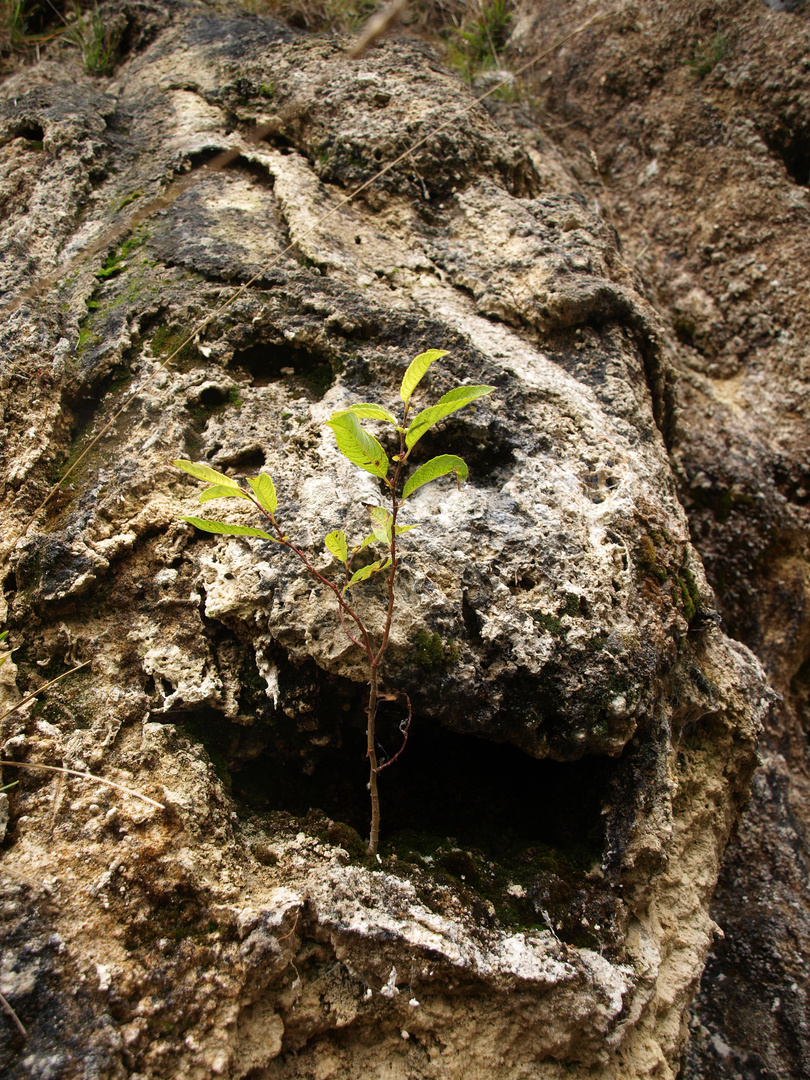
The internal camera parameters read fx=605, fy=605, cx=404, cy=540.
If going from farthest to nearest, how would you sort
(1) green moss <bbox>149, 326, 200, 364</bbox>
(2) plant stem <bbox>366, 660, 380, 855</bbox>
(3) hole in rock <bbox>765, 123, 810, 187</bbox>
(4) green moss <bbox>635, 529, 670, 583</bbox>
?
1. (3) hole in rock <bbox>765, 123, 810, 187</bbox>
2. (1) green moss <bbox>149, 326, 200, 364</bbox>
3. (4) green moss <bbox>635, 529, 670, 583</bbox>
4. (2) plant stem <bbox>366, 660, 380, 855</bbox>

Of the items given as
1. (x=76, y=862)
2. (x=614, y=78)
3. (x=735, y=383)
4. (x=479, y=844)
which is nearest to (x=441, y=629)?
(x=479, y=844)

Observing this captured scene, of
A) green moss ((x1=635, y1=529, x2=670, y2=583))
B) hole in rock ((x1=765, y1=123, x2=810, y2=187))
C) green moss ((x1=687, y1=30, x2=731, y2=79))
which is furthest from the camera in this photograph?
green moss ((x1=687, y1=30, x2=731, y2=79))

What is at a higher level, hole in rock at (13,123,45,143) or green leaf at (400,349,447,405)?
hole in rock at (13,123,45,143)

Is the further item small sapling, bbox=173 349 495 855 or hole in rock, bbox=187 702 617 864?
hole in rock, bbox=187 702 617 864

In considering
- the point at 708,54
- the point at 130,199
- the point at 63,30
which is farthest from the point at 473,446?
the point at 63,30

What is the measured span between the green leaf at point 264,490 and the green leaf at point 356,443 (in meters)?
0.17

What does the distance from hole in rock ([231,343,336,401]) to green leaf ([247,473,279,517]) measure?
71cm

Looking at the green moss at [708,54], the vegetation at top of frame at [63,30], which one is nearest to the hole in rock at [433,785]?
the vegetation at top of frame at [63,30]

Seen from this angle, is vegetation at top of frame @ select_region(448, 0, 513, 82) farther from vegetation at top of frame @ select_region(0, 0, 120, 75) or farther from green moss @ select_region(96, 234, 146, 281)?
green moss @ select_region(96, 234, 146, 281)

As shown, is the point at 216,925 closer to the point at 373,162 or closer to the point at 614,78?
the point at 373,162

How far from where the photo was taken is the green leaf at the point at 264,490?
1.17 m

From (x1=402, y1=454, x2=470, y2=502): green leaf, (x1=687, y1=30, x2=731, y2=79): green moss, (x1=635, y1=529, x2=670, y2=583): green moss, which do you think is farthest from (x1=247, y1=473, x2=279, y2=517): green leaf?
(x1=687, y1=30, x2=731, y2=79): green moss

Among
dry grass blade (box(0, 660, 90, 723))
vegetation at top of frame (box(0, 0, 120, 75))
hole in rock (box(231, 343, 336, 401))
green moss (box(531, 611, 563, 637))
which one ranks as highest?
vegetation at top of frame (box(0, 0, 120, 75))

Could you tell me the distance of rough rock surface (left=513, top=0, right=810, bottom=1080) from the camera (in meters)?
1.92
